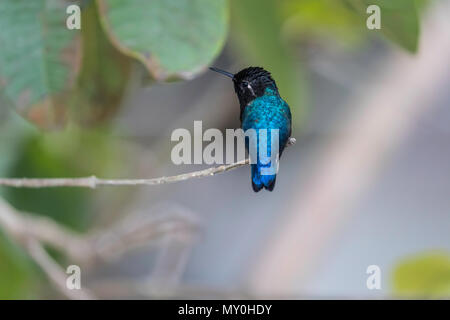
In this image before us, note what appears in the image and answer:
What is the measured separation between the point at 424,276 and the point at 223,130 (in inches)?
20.3

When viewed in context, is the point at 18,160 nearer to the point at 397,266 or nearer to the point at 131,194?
the point at 131,194

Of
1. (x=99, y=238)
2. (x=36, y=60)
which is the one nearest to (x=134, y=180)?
(x=36, y=60)

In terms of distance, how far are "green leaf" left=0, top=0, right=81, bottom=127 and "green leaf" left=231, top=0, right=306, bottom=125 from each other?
275 millimetres

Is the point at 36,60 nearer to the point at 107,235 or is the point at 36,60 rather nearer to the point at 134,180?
the point at 134,180

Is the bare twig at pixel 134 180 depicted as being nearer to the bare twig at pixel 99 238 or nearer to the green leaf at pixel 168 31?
the green leaf at pixel 168 31

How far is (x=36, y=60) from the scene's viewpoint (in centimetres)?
91

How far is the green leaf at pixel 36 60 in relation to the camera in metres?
0.90

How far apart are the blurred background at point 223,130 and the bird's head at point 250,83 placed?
46 mm

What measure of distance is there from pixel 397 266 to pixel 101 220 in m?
0.70

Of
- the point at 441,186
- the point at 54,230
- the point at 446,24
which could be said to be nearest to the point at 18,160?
the point at 54,230

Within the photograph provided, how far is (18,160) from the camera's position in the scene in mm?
1337

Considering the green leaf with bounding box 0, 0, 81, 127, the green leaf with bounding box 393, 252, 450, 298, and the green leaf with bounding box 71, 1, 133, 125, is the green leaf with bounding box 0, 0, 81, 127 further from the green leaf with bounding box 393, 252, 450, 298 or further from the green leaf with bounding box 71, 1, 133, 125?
the green leaf with bounding box 393, 252, 450, 298

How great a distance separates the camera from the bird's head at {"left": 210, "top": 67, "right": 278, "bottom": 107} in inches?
30.8

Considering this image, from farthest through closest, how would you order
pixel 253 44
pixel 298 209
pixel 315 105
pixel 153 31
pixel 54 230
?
pixel 315 105, pixel 298 209, pixel 54 230, pixel 253 44, pixel 153 31
